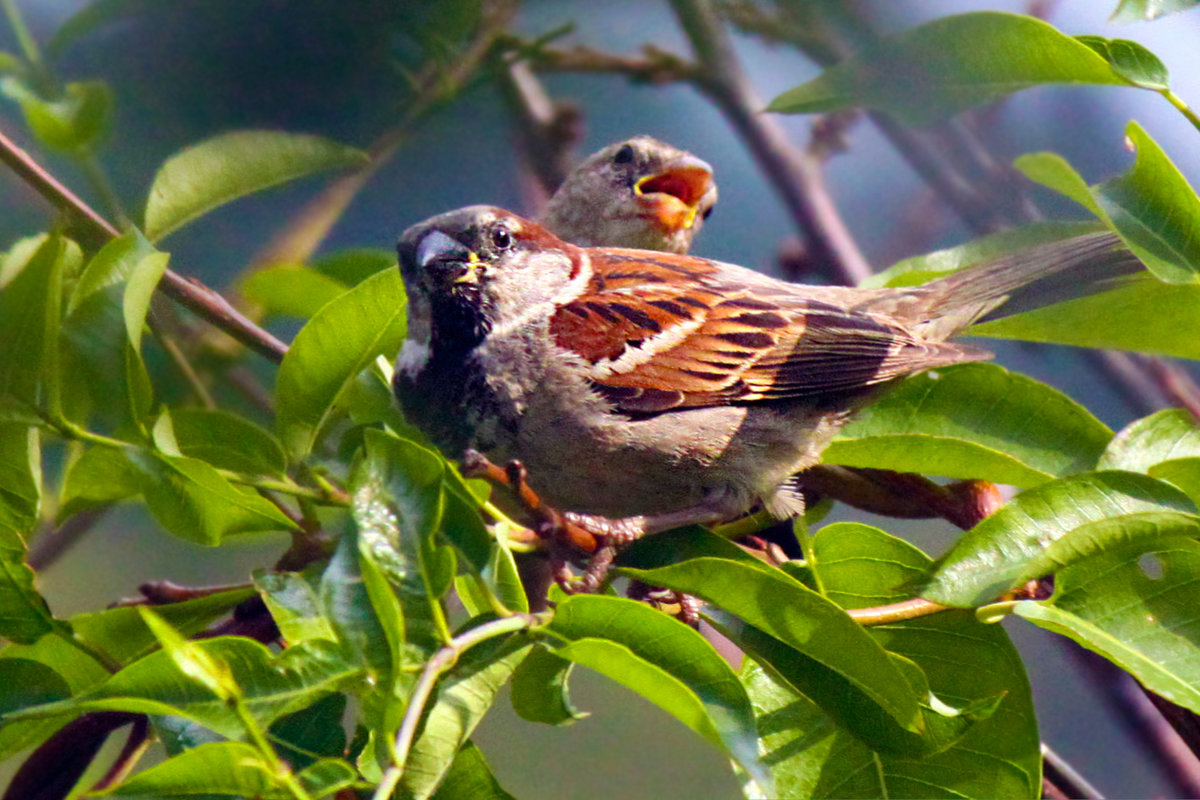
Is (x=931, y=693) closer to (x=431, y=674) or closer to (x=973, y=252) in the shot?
(x=431, y=674)

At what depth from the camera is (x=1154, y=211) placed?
1222 mm

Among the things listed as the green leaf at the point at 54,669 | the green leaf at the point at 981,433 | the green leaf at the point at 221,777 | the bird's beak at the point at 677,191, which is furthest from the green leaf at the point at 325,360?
the bird's beak at the point at 677,191

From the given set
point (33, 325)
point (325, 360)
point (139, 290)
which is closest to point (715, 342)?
point (325, 360)

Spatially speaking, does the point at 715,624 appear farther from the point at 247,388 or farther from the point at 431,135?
the point at 431,135

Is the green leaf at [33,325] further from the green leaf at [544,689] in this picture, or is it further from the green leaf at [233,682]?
the green leaf at [544,689]

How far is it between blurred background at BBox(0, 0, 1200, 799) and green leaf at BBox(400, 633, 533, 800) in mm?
1140

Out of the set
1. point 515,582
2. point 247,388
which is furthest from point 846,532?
point 247,388

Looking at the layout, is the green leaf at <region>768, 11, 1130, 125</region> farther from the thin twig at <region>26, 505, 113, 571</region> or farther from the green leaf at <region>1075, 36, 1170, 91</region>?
the thin twig at <region>26, 505, 113, 571</region>

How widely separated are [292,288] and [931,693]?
3.38ft

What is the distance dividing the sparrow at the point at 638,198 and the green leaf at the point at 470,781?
1875 mm

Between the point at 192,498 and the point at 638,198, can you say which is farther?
the point at 638,198

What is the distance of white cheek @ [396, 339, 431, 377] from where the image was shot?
161 cm

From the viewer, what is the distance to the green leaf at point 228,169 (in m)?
1.39

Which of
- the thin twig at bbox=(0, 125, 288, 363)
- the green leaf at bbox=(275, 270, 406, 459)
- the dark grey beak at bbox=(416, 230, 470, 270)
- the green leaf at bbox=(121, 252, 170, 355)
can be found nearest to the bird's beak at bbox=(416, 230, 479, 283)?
the dark grey beak at bbox=(416, 230, 470, 270)
